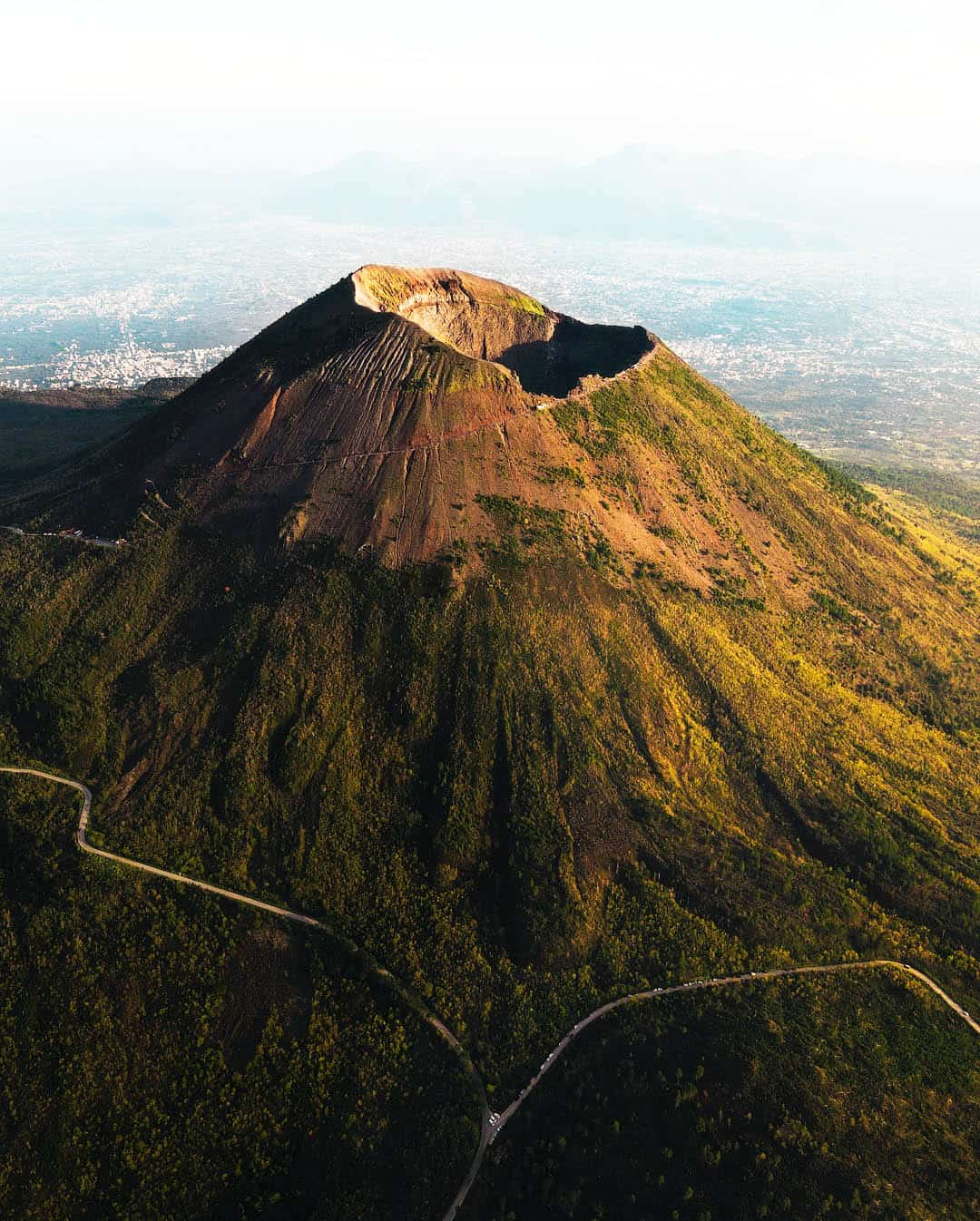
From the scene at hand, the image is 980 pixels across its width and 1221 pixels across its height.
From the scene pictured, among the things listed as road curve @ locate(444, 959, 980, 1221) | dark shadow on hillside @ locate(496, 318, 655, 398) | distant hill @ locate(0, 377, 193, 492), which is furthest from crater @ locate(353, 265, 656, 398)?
road curve @ locate(444, 959, 980, 1221)

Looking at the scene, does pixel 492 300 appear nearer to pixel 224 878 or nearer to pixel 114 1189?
pixel 224 878

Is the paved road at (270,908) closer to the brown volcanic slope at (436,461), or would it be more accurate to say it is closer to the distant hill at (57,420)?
the brown volcanic slope at (436,461)

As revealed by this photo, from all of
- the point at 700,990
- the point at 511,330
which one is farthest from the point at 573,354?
the point at 700,990

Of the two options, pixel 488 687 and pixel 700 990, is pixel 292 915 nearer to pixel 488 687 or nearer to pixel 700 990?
pixel 488 687

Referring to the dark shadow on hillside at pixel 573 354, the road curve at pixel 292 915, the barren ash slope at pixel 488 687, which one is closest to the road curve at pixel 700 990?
the barren ash slope at pixel 488 687

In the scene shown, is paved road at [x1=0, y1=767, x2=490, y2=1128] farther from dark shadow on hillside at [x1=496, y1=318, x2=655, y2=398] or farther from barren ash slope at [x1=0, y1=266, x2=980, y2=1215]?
dark shadow on hillside at [x1=496, y1=318, x2=655, y2=398]

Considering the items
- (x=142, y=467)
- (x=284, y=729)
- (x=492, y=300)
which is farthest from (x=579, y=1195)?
(x=492, y=300)
